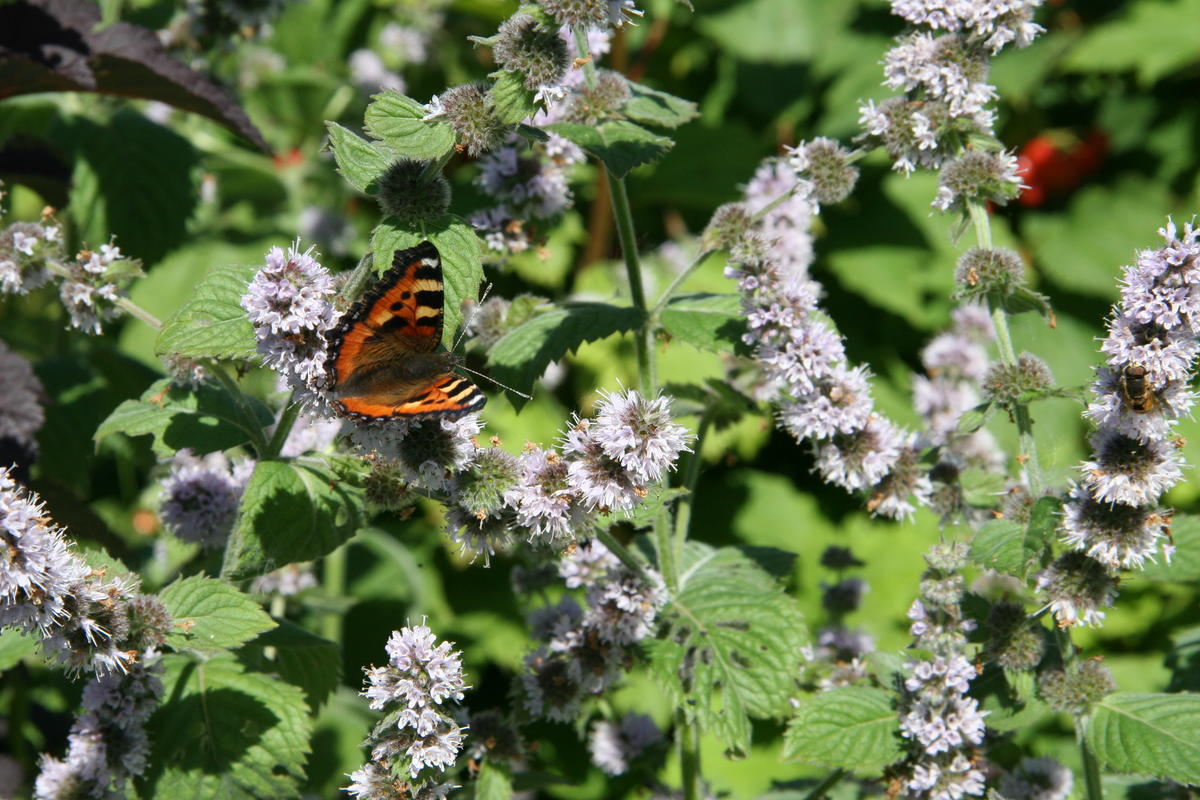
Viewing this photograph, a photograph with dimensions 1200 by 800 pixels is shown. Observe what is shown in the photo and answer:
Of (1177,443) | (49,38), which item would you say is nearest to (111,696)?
(49,38)

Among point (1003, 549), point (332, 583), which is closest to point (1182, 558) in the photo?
point (1003, 549)

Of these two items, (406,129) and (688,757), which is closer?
(406,129)

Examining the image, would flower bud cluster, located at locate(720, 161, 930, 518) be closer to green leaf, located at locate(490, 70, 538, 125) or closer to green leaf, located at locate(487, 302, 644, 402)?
green leaf, located at locate(487, 302, 644, 402)

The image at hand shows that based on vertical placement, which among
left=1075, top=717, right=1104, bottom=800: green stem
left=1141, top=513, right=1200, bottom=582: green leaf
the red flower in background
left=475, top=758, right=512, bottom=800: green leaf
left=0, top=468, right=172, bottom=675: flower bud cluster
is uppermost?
the red flower in background

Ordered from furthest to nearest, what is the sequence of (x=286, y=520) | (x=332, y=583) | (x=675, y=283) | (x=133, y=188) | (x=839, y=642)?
(x=332, y=583), (x=133, y=188), (x=839, y=642), (x=675, y=283), (x=286, y=520)

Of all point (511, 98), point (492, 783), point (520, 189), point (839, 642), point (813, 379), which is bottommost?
point (492, 783)

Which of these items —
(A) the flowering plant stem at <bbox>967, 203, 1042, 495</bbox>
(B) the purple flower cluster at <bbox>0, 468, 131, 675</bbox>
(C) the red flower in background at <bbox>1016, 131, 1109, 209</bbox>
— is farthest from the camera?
(C) the red flower in background at <bbox>1016, 131, 1109, 209</bbox>

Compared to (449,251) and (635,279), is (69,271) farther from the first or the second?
(635,279)

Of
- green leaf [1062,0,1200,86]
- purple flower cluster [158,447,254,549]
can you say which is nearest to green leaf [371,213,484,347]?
purple flower cluster [158,447,254,549]
